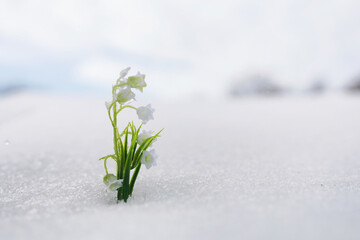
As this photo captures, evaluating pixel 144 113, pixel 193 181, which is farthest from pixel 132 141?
pixel 193 181

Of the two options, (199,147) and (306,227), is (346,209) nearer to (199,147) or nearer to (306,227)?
(306,227)

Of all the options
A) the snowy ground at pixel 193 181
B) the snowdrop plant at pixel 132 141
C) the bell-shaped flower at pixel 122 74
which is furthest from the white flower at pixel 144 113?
the snowy ground at pixel 193 181

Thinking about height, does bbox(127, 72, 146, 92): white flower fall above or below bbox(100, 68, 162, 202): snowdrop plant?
above

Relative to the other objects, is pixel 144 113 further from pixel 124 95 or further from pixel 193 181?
pixel 193 181

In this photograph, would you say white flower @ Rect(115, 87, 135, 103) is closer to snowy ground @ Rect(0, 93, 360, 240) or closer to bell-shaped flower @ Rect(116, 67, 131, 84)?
bell-shaped flower @ Rect(116, 67, 131, 84)

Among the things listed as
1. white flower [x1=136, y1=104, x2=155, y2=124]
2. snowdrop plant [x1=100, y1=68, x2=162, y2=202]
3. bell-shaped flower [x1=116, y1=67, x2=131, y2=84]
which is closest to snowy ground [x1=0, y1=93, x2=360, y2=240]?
snowdrop plant [x1=100, y1=68, x2=162, y2=202]
